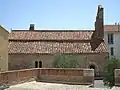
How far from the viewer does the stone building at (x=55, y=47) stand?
42.7 meters

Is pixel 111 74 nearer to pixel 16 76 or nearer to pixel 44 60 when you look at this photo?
pixel 16 76

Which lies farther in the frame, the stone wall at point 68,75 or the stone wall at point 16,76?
the stone wall at point 68,75

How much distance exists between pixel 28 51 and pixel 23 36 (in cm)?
605

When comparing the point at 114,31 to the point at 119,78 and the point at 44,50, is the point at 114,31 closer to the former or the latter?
the point at 44,50

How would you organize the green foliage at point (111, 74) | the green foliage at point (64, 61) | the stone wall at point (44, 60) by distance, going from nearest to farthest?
the green foliage at point (111, 74)
the green foliage at point (64, 61)
the stone wall at point (44, 60)

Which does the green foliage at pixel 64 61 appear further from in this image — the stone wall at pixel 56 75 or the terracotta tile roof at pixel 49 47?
the stone wall at pixel 56 75

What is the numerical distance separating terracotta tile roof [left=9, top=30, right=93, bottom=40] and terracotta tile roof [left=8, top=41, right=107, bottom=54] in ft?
5.25

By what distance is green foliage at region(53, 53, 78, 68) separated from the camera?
3922 centimetres

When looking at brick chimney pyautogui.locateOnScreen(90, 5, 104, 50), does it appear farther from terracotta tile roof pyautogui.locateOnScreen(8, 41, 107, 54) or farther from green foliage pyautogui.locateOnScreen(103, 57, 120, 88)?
green foliage pyautogui.locateOnScreen(103, 57, 120, 88)

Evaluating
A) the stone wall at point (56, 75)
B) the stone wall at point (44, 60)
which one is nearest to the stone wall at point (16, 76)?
the stone wall at point (56, 75)

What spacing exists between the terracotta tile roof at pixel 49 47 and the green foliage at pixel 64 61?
1583 millimetres

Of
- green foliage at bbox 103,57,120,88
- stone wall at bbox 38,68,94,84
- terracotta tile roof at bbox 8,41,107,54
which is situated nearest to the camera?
green foliage at bbox 103,57,120,88

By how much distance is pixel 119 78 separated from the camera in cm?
2228

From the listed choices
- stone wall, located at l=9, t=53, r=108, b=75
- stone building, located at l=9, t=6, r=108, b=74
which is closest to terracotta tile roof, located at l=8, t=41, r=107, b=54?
stone building, located at l=9, t=6, r=108, b=74
